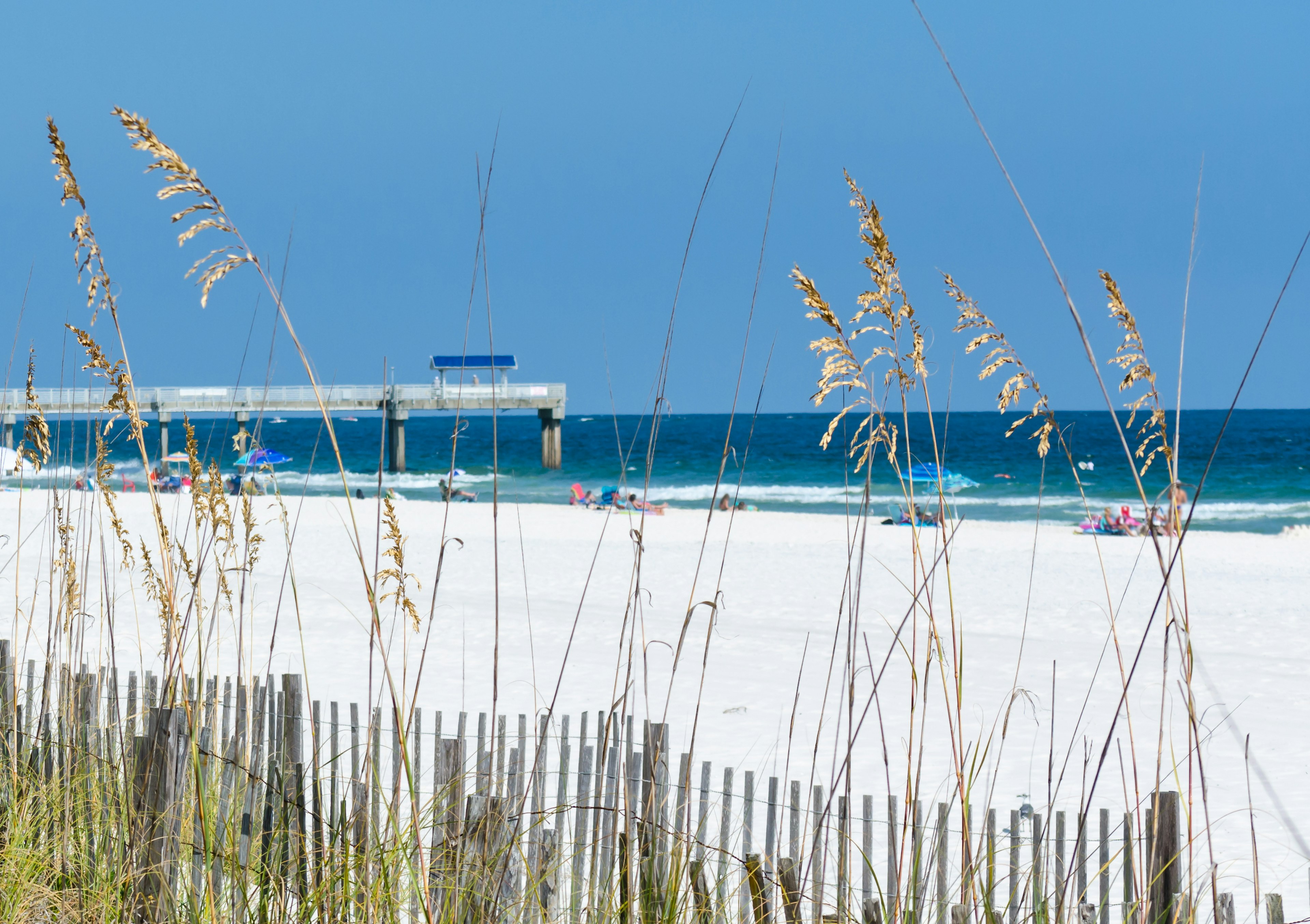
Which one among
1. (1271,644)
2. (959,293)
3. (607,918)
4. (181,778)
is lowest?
(1271,644)

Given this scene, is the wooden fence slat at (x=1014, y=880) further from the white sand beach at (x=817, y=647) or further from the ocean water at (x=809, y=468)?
the ocean water at (x=809, y=468)

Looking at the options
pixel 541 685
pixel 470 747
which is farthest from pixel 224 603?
pixel 470 747

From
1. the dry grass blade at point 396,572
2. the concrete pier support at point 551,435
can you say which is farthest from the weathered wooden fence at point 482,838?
the concrete pier support at point 551,435

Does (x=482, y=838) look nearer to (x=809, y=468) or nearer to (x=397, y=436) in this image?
(x=397, y=436)

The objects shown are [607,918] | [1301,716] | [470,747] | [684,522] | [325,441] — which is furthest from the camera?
[325,441]

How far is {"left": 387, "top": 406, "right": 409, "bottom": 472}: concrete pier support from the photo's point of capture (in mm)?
35781

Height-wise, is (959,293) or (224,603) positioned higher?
(959,293)

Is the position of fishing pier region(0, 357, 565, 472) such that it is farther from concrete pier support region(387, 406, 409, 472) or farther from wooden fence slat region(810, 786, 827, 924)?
wooden fence slat region(810, 786, 827, 924)

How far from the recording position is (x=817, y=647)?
7406mm

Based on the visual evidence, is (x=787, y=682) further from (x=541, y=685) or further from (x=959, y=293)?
(x=959, y=293)

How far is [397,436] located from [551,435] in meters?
5.54

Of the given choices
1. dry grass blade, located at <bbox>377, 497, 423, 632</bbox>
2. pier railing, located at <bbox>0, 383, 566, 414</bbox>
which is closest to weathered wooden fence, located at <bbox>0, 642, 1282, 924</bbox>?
dry grass blade, located at <bbox>377, 497, 423, 632</bbox>

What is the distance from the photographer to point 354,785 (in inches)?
75.7

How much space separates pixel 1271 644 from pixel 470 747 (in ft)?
22.0
